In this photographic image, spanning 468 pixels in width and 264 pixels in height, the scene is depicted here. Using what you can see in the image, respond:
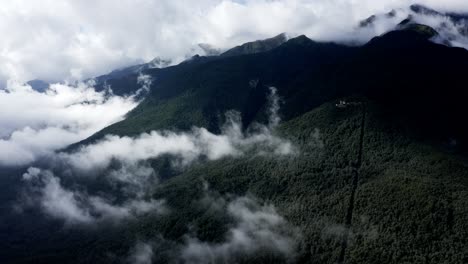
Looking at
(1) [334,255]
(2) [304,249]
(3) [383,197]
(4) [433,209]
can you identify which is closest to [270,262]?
(2) [304,249]

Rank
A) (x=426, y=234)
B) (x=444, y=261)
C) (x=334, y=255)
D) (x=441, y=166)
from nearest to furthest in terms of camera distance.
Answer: (x=444, y=261)
(x=426, y=234)
(x=334, y=255)
(x=441, y=166)

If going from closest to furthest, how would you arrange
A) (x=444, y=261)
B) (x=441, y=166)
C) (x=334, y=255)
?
(x=444, y=261)
(x=334, y=255)
(x=441, y=166)

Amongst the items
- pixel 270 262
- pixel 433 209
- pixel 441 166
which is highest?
pixel 441 166

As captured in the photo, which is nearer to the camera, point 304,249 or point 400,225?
point 400,225

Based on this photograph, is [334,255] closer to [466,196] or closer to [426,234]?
[426,234]

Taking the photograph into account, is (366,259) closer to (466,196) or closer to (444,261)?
(444,261)

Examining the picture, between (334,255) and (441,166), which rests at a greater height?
→ (441,166)

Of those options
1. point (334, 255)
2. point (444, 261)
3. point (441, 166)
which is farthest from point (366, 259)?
point (441, 166)

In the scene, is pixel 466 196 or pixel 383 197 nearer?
pixel 466 196

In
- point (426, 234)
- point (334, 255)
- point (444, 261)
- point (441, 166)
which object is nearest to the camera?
point (444, 261)
